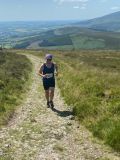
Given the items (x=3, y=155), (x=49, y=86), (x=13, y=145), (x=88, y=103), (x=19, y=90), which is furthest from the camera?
(x=19, y=90)

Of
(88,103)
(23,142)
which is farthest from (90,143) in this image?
(88,103)

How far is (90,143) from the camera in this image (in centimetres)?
1173

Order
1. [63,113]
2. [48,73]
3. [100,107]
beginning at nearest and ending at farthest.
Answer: [100,107] < [63,113] < [48,73]

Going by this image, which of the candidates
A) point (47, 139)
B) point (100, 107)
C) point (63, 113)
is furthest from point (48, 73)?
point (47, 139)

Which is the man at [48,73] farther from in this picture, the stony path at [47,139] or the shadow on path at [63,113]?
the stony path at [47,139]

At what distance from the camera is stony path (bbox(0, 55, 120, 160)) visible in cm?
1053

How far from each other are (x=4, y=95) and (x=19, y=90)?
3.00 metres

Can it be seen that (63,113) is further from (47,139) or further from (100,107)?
(47,139)

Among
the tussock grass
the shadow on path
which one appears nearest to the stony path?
the shadow on path

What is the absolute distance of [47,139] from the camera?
12.1 meters

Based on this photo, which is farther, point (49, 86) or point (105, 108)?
point (49, 86)

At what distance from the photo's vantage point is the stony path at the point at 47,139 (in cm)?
1053

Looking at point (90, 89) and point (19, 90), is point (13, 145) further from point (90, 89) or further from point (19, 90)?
point (19, 90)

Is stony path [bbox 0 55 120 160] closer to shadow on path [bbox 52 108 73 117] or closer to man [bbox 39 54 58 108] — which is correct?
shadow on path [bbox 52 108 73 117]
